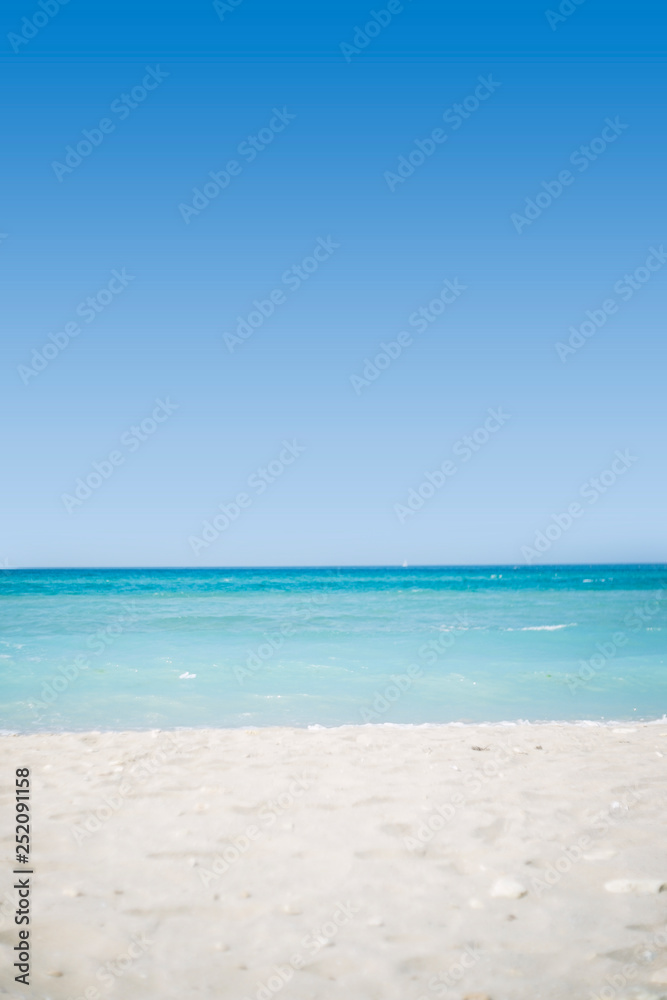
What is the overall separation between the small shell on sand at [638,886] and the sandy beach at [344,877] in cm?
1

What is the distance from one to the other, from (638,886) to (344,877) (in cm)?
169

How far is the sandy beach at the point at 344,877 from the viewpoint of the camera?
284cm

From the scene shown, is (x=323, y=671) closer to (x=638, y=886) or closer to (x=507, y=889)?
(x=507, y=889)

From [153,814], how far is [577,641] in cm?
1493

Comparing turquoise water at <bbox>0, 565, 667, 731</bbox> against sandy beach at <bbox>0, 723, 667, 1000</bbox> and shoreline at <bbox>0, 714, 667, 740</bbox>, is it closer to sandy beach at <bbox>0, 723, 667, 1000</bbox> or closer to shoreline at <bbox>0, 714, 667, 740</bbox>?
shoreline at <bbox>0, 714, 667, 740</bbox>

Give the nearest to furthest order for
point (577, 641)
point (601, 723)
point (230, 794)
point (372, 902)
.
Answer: point (372, 902) → point (230, 794) → point (601, 723) → point (577, 641)

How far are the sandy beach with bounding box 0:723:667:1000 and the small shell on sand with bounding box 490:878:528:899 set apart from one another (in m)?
0.01

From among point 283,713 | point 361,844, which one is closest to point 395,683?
point 283,713

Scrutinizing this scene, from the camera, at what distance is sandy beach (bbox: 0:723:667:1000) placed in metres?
2.84

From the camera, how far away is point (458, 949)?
3006 millimetres

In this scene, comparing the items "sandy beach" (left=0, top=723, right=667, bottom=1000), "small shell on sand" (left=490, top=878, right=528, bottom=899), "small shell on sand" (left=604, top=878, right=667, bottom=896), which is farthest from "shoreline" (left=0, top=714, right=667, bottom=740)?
"small shell on sand" (left=604, top=878, right=667, bottom=896)

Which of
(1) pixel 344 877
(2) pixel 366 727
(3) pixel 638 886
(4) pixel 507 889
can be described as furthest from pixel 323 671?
(3) pixel 638 886

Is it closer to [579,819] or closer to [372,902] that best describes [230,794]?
[372,902]

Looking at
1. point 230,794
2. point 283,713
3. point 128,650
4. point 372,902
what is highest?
point 372,902
